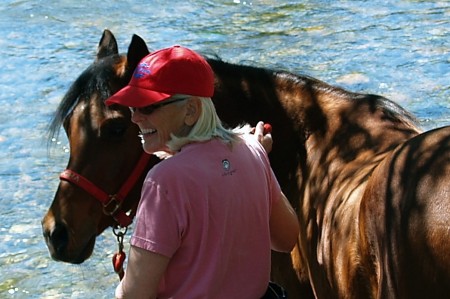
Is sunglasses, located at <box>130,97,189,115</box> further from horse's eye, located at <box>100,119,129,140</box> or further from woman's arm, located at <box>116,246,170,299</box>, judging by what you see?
horse's eye, located at <box>100,119,129,140</box>

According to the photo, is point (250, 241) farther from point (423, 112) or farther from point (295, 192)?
point (423, 112)

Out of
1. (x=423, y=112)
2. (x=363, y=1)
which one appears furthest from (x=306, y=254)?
(x=363, y=1)

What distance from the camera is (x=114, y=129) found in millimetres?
A: 3586

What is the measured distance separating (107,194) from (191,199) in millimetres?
989

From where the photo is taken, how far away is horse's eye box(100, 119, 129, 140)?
3576 millimetres

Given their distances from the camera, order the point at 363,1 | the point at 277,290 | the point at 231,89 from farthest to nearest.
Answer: the point at 363,1
the point at 231,89
the point at 277,290

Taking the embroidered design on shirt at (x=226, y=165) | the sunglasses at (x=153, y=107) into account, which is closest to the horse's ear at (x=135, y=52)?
the sunglasses at (x=153, y=107)

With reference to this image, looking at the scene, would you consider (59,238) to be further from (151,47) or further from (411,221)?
(151,47)

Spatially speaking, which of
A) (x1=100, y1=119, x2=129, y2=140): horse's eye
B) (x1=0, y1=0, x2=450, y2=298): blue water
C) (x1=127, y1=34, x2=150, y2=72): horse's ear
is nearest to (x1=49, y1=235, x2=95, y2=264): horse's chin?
(x1=100, y1=119, x2=129, y2=140): horse's eye

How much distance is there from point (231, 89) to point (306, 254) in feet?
2.47

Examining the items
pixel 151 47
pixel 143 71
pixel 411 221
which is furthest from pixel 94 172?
pixel 151 47

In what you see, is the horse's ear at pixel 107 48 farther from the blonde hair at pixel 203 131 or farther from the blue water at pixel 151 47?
the blue water at pixel 151 47

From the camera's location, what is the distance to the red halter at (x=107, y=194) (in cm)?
359

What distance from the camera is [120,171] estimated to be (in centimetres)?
360
